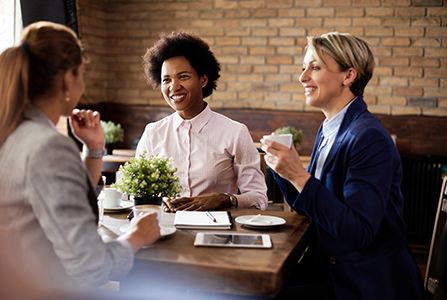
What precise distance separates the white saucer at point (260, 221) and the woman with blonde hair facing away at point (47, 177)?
0.53 metres

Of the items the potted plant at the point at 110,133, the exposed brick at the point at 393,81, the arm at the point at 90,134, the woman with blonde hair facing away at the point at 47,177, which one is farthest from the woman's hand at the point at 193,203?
the exposed brick at the point at 393,81

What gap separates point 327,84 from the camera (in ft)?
5.32

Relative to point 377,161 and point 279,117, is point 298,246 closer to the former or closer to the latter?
point 377,161

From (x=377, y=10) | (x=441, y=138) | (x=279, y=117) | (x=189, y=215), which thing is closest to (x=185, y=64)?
(x=189, y=215)

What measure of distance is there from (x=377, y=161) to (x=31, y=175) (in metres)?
1.02

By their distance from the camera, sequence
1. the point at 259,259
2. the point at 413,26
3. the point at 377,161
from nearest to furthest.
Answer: the point at 259,259 → the point at 377,161 → the point at 413,26

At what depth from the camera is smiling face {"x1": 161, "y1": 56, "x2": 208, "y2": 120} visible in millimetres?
2277

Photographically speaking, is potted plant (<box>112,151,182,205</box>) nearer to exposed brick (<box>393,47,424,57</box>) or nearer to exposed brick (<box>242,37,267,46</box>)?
exposed brick (<box>242,37,267,46</box>)

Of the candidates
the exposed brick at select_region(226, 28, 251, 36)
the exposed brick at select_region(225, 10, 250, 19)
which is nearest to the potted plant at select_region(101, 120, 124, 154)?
the exposed brick at select_region(226, 28, 251, 36)

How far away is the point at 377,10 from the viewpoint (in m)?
4.28

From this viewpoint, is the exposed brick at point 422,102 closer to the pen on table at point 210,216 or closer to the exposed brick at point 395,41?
the exposed brick at point 395,41

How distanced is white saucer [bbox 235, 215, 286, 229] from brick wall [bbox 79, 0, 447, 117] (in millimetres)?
3014

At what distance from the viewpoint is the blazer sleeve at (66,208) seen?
39.3 inches

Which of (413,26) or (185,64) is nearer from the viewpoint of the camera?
(185,64)
